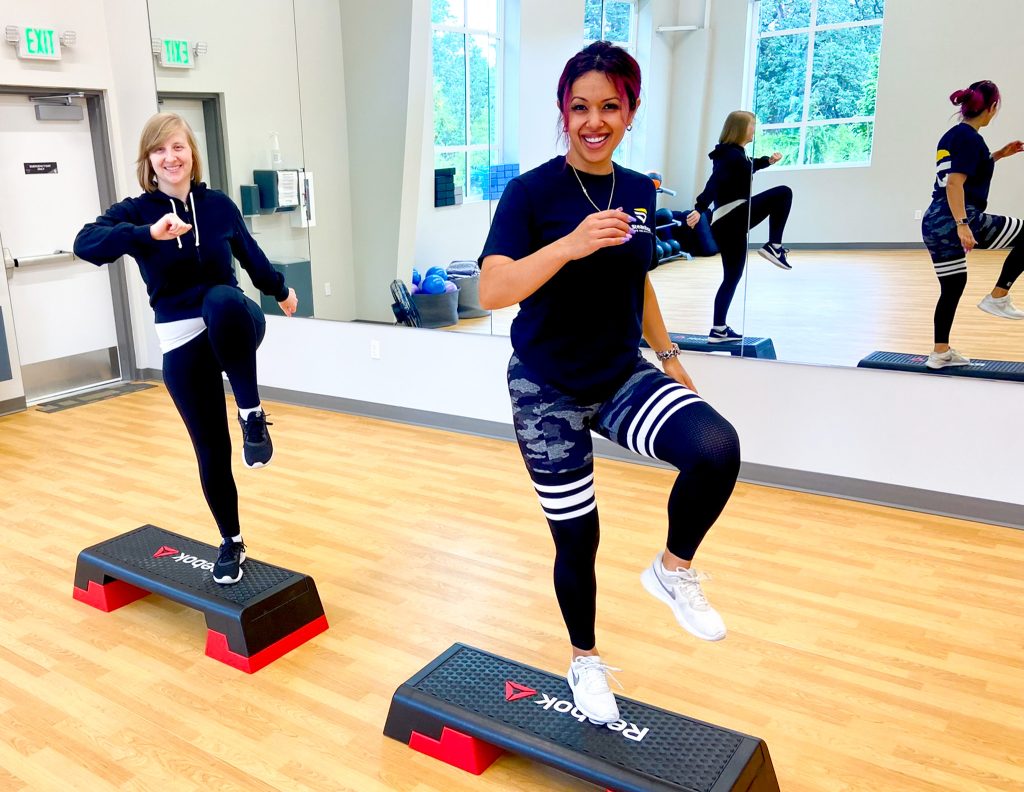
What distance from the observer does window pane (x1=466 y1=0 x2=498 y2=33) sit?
181 inches

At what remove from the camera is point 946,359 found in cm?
376

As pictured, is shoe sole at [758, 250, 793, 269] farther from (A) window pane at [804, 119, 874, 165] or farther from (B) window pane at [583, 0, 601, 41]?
(B) window pane at [583, 0, 601, 41]

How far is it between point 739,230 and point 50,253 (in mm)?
4639

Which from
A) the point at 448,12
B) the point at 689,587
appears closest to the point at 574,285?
the point at 689,587

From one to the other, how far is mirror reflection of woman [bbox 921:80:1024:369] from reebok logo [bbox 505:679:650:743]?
2.47m

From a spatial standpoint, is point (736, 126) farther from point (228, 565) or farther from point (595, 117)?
point (228, 565)

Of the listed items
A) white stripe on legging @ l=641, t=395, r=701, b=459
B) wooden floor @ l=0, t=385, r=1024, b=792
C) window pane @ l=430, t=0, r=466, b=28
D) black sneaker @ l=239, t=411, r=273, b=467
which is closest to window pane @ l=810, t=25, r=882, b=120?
wooden floor @ l=0, t=385, r=1024, b=792

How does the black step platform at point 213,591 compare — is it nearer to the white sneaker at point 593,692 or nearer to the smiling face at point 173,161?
the white sneaker at point 593,692

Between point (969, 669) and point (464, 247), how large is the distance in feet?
11.1

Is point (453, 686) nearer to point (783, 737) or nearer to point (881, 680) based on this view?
point (783, 737)

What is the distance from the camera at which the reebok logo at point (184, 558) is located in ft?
10.1

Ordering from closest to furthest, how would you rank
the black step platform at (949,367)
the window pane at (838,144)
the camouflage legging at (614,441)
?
the camouflage legging at (614,441)
the black step platform at (949,367)
the window pane at (838,144)

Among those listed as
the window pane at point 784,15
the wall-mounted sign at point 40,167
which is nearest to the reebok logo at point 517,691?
the window pane at point 784,15

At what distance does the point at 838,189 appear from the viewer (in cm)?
381
